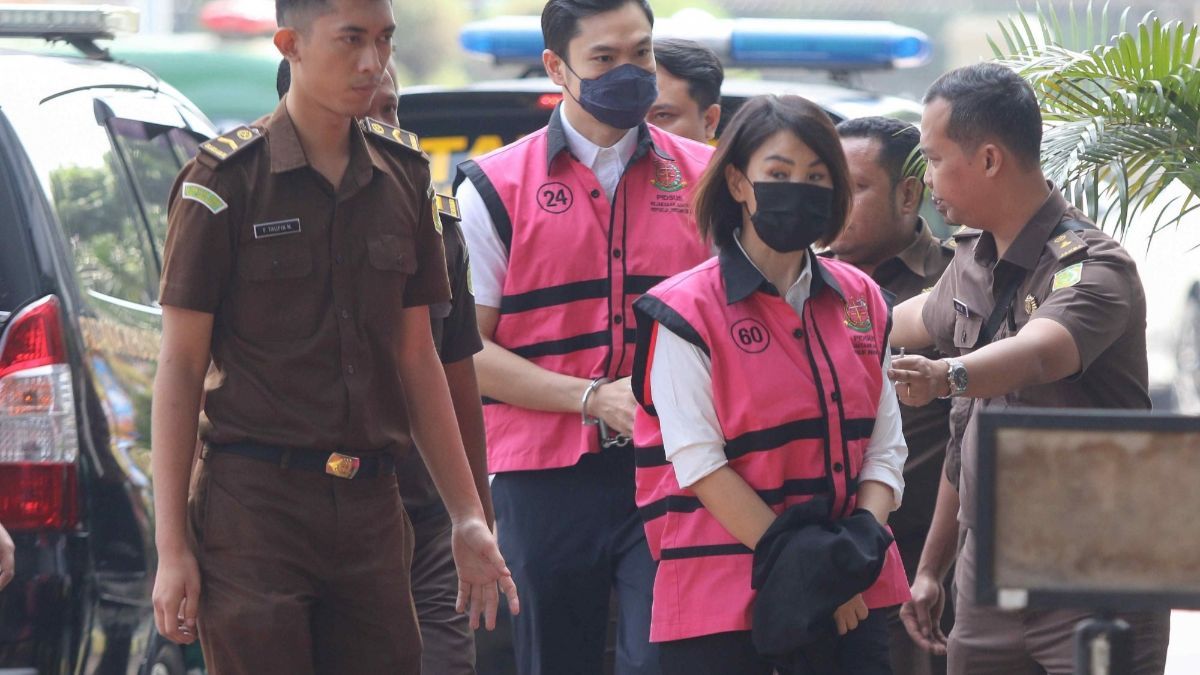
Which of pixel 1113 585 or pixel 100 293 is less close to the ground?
pixel 100 293

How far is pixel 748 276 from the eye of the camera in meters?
3.52

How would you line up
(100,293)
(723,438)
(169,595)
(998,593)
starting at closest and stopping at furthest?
(998,593) < (169,595) < (723,438) < (100,293)

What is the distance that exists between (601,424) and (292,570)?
3.64ft

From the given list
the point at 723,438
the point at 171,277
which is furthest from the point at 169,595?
the point at 723,438

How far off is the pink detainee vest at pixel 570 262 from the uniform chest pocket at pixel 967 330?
1.94 feet

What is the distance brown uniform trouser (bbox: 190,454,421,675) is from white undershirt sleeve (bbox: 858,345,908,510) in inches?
36.7

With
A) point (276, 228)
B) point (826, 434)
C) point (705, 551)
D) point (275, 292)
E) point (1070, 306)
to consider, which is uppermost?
point (276, 228)

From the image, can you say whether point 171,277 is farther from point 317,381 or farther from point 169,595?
point 169,595

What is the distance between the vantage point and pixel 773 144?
3600mm

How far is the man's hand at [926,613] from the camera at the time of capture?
13.4ft

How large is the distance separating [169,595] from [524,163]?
159cm

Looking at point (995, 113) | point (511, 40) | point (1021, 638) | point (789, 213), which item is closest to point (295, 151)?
point (789, 213)

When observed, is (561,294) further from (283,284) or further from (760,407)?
(283,284)

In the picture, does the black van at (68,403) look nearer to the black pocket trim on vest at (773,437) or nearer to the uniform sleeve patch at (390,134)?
the uniform sleeve patch at (390,134)
